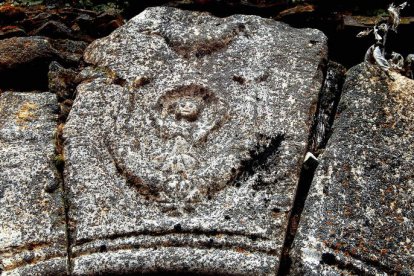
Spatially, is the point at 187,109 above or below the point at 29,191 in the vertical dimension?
above

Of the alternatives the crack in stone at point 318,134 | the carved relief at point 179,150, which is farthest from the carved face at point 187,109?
the crack in stone at point 318,134

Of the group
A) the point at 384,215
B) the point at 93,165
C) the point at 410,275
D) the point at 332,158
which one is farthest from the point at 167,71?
the point at 410,275

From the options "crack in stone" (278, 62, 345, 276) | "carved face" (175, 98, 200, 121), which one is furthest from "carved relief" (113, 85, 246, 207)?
"crack in stone" (278, 62, 345, 276)

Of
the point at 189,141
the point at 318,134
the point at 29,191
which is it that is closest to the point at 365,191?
the point at 318,134

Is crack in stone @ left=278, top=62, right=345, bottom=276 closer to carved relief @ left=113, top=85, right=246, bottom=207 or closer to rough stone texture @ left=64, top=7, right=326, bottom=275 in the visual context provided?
rough stone texture @ left=64, top=7, right=326, bottom=275

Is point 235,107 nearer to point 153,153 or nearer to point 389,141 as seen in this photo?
point 153,153

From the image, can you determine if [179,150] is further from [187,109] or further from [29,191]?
[29,191]

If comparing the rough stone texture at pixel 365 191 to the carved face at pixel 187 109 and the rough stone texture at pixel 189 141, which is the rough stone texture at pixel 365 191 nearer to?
the rough stone texture at pixel 189 141
